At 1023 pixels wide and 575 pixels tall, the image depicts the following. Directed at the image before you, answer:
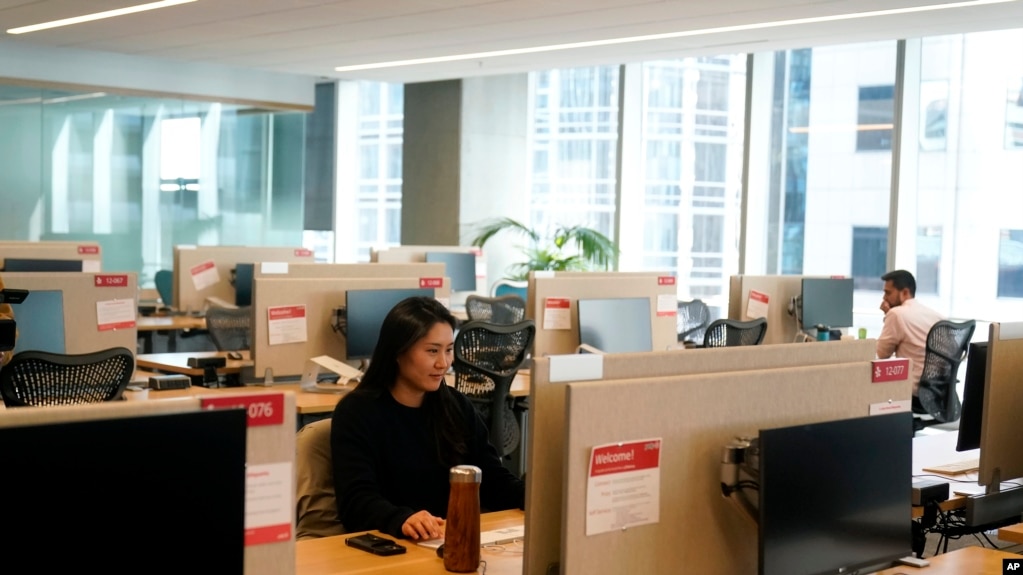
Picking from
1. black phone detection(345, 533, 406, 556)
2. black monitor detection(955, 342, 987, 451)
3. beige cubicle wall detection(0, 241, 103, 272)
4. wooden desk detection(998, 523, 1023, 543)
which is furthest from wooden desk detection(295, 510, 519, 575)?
beige cubicle wall detection(0, 241, 103, 272)

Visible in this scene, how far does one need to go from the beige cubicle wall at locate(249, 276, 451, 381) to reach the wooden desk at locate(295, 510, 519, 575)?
2459mm

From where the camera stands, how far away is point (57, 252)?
7.20 meters

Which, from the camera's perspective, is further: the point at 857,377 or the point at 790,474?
the point at 857,377

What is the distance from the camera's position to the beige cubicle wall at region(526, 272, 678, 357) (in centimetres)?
530

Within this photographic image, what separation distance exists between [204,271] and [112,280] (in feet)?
10.1

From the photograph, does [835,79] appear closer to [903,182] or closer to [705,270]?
[903,182]

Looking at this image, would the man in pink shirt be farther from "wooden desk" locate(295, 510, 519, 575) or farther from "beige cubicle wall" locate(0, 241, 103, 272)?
"beige cubicle wall" locate(0, 241, 103, 272)

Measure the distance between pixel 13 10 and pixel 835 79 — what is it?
240 inches

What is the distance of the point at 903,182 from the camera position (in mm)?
8578

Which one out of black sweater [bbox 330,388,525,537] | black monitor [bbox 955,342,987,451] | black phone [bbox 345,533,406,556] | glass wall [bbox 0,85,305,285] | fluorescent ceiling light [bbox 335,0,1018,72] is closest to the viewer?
black phone [bbox 345,533,406,556]

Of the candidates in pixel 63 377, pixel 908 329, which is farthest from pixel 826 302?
pixel 63 377

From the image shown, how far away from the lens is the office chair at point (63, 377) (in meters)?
3.72

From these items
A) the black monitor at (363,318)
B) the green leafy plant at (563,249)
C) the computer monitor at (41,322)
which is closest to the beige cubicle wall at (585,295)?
the black monitor at (363,318)

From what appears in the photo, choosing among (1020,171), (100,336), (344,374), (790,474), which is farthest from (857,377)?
(1020,171)
